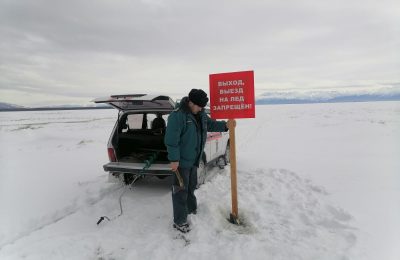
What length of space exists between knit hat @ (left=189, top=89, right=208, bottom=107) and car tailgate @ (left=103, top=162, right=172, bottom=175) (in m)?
1.62

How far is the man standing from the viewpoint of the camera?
3.78m

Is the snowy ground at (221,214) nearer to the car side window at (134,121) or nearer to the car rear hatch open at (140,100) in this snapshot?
the car side window at (134,121)

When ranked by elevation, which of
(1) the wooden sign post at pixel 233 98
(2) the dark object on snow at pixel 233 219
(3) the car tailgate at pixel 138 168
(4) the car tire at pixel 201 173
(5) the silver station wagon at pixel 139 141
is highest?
(1) the wooden sign post at pixel 233 98

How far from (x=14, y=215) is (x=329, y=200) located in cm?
515

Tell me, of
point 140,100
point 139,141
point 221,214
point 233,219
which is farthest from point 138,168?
point 233,219

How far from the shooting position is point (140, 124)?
629 cm

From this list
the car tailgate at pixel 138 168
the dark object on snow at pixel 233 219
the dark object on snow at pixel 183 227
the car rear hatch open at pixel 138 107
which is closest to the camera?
the dark object on snow at pixel 183 227

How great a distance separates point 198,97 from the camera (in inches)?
151

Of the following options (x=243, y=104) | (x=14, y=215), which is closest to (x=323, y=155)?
(x=243, y=104)

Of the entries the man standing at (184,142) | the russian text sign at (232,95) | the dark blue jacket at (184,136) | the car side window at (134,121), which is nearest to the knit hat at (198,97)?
the man standing at (184,142)

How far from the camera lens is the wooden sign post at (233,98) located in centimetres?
407

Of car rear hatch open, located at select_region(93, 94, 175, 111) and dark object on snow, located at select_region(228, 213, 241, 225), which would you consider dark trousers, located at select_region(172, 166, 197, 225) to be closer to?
dark object on snow, located at select_region(228, 213, 241, 225)

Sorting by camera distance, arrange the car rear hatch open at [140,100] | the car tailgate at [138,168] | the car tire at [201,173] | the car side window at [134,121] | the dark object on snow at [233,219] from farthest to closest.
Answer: the car side window at [134,121]
the car tire at [201,173]
the car tailgate at [138,168]
the car rear hatch open at [140,100]
the dark object on snow at [233,219]

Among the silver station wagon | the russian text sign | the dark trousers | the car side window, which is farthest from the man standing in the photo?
the car side window
